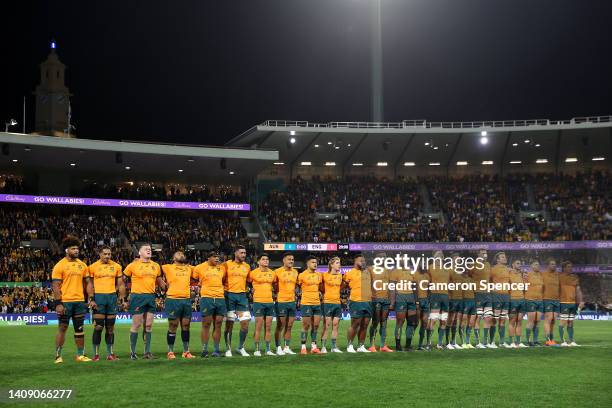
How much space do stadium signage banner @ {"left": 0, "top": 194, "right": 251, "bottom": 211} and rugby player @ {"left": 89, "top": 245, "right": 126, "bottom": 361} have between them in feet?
102

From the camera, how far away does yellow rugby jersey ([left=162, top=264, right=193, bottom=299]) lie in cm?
1491

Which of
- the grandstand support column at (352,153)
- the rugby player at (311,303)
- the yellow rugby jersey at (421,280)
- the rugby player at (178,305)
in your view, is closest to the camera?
the rugby player at (178,305)

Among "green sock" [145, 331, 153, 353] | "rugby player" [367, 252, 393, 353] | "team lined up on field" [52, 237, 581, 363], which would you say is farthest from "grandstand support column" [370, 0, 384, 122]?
"green sock" [145, 331, 153, 353]

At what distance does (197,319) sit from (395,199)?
22.4 meters

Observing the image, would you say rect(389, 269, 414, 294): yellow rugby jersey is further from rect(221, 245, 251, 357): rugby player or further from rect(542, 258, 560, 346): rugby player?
rect(542, 258, 560, 346): rugby player

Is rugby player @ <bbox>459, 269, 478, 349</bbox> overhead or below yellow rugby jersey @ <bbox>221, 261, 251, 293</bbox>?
below

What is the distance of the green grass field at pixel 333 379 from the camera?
10.1m

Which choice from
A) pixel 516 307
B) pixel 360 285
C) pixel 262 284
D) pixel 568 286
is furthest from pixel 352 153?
pixel 262 284

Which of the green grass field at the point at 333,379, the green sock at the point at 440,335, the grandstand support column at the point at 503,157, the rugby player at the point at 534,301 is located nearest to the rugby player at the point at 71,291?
the green grass field at the point at 333,379

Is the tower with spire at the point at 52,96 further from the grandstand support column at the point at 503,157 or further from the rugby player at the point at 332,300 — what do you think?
the rugby player at the point at 332,300

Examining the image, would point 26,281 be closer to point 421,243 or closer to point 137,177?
point 137,177

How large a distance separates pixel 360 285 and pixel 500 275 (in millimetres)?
4398

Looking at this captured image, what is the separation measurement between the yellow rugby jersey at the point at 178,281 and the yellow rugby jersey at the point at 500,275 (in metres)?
8.40

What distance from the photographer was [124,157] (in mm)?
44125
